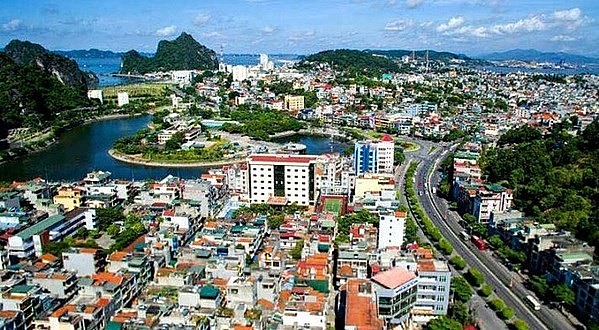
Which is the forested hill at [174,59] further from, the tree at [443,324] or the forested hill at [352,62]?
the tree at [443,324]

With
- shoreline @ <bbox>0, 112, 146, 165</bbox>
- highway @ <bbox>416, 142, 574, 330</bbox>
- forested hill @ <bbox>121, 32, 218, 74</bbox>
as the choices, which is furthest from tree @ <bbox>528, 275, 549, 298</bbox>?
forested hill @ <bbox>121, 32, 218, 74</bbox>

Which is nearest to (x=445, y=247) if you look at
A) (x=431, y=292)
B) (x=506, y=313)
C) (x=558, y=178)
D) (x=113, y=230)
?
(x=506, y=313)

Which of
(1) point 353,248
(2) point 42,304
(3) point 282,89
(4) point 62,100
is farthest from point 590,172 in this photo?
(4) point 62,100

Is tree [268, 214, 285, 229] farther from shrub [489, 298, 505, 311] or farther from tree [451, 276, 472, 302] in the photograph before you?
shrub [489, 298, 505, 311]

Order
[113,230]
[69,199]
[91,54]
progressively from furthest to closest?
→ [91,54], [69,199], [113,230]

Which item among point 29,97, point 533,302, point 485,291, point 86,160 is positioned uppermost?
point 29,97

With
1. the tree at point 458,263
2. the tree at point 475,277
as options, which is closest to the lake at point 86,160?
the tree at point 458,263

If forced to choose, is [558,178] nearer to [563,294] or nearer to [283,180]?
[563,294]
